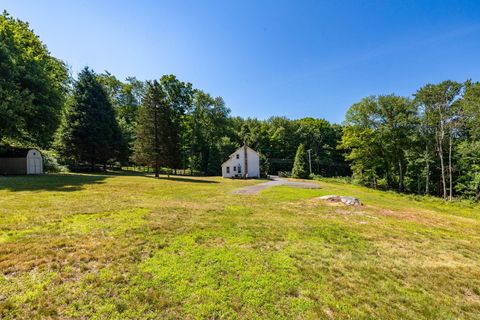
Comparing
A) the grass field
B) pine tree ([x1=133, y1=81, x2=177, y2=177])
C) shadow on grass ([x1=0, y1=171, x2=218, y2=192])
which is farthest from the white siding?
the grass field

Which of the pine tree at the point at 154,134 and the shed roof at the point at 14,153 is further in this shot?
the pine tree at the point at 154,134

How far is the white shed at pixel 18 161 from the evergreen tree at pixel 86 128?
6341 mm

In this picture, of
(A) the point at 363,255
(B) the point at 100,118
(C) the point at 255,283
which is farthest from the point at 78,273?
(B) the point at 100,118

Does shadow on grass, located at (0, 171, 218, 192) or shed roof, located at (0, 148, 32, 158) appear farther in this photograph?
shed roof, located at (0, 148, 32, 158)

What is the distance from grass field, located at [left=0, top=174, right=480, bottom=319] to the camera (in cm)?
321

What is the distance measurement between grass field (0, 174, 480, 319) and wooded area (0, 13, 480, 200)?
692 inches

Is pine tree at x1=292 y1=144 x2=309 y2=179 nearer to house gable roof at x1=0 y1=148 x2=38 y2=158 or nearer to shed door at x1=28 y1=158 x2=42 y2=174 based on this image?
shed door at x1=28 y1=158 x2=42 y2=174

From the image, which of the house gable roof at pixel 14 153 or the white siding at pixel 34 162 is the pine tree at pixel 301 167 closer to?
the white siding at pixel 34 162

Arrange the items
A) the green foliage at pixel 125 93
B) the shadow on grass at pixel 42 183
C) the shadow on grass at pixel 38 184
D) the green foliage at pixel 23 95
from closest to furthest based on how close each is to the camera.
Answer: the shadow on grass at pixel 38 184 → the shadow on grass at pixel 42 183 → the green foliage at pixel 23 95 → the green foliage at pixel 125 93

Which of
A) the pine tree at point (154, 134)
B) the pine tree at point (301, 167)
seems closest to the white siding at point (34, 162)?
the pine tree at point (154, 134)

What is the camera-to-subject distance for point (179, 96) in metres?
39.9

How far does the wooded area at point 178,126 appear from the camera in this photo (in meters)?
20.0

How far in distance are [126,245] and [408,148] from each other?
38.9 meters

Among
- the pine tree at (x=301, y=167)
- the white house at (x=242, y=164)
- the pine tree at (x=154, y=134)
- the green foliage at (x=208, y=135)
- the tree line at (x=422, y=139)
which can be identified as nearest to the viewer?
the tree line at (x=422, y=139)
